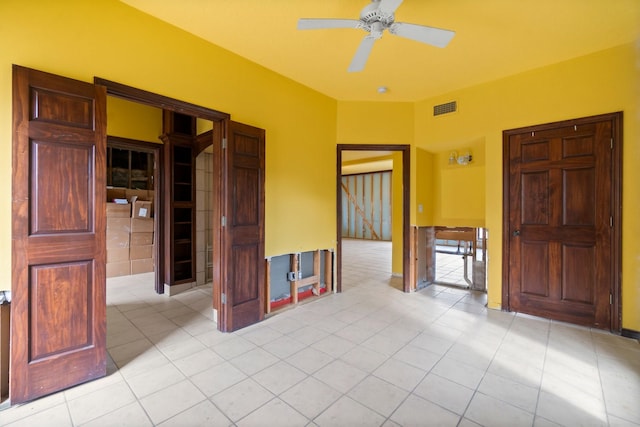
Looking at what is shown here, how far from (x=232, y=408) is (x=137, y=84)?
259 cm

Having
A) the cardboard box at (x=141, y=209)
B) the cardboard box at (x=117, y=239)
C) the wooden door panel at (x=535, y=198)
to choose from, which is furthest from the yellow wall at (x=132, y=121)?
the wooden door panel at (x=535, y=198)

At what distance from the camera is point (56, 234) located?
1.92 m

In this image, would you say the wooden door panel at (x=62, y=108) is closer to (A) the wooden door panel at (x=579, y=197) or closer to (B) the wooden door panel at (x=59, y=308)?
(B) the wooden door panel at (x=59, y=308)

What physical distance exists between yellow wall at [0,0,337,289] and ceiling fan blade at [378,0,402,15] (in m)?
1.80

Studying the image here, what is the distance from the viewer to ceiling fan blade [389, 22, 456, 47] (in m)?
2.02

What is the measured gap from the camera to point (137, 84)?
2379mm

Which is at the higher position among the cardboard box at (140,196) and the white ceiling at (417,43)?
the white ceiling at (417,43)

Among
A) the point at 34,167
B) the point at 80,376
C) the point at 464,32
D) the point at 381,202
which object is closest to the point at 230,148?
the point at 34,167

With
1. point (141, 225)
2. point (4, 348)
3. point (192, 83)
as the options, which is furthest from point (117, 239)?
point (192, 83)

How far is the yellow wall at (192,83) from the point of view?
1862 mm

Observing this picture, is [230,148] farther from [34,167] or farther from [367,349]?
[367,349]

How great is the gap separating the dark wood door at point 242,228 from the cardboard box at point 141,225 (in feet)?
11.2

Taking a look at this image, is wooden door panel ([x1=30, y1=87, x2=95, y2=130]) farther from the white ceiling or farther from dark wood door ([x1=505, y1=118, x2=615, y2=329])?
dark wood door ([x1=505, y1=118, x2=615, y2=329])

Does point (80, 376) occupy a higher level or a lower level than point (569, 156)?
lower
